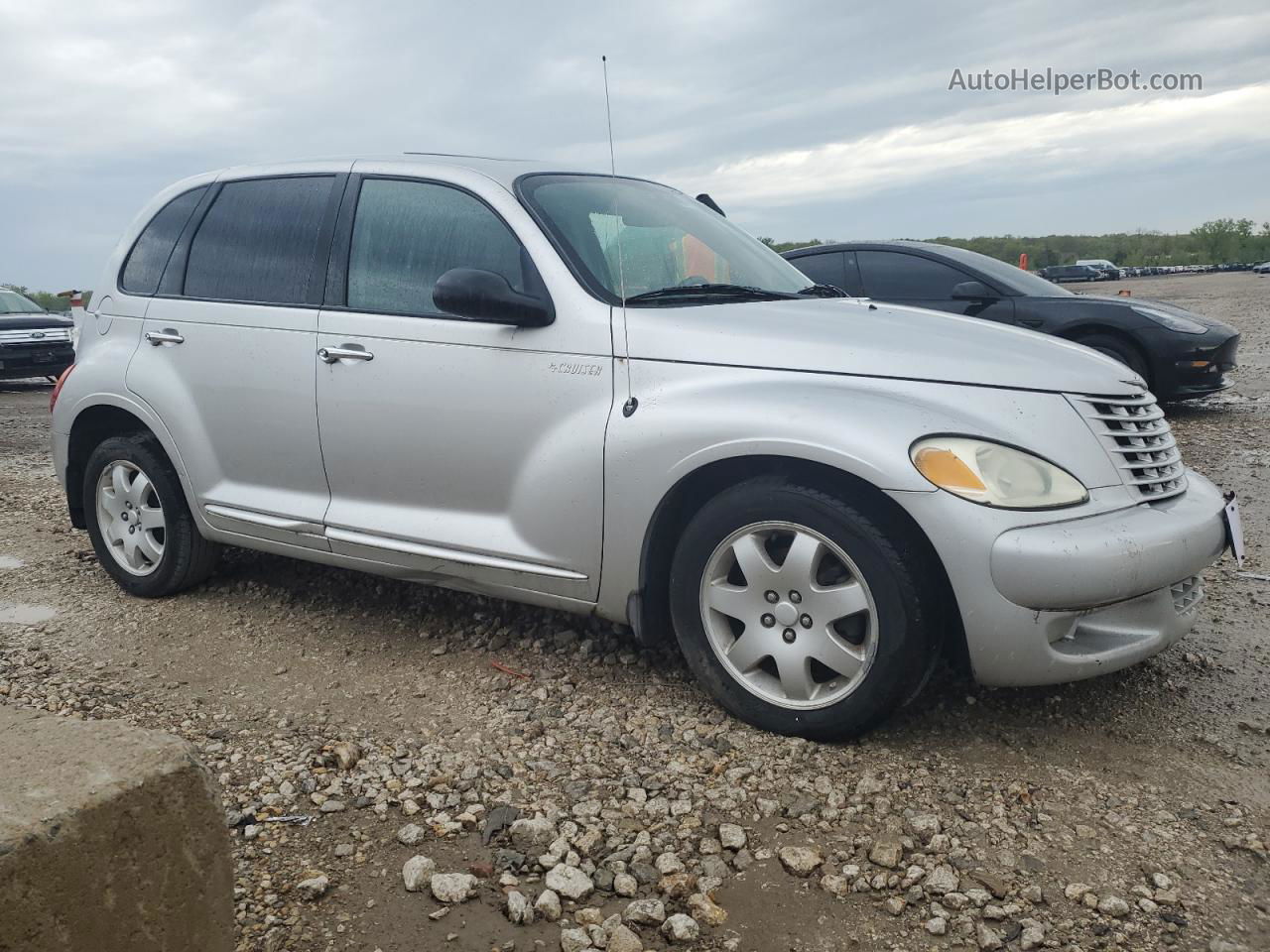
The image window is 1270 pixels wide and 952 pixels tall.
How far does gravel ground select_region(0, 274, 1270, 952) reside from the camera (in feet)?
7.85

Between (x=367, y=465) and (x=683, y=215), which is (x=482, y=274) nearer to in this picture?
(x=367, y=465)

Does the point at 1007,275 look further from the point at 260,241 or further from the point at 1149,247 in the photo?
the point at 1149,247

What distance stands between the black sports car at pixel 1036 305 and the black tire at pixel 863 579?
19.1ft

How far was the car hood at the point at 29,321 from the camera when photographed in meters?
14.6

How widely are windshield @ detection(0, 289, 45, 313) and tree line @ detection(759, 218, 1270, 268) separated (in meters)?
39.7

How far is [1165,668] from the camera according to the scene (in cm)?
371

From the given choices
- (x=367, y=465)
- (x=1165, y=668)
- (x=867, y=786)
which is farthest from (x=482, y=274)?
(x=1165, y=668)

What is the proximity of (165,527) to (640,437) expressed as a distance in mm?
2451

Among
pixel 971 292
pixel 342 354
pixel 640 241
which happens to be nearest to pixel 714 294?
pixel 640 241

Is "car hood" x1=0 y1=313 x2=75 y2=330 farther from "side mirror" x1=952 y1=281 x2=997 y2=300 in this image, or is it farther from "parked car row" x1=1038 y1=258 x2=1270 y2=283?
"parked car row" x1=1038 y1=258 x2=1270 y2=283

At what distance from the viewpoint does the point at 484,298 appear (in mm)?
3387

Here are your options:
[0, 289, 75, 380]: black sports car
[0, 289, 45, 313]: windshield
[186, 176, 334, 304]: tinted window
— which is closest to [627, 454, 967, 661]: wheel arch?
[186, 176, 334, 304]: tinted window

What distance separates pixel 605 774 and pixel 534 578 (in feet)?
2.48

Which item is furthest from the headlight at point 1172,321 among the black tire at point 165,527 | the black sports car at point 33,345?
the black sports car at point 33,345
